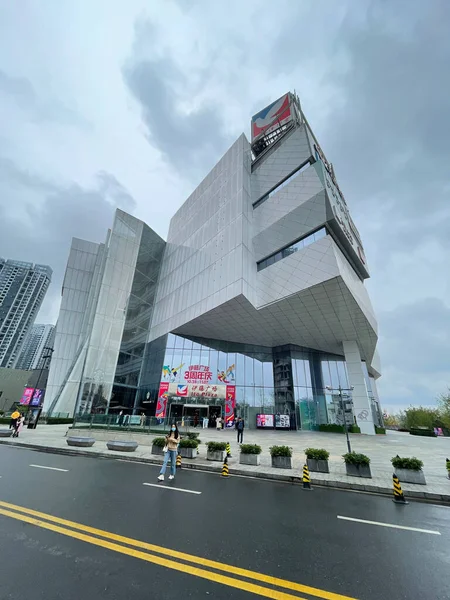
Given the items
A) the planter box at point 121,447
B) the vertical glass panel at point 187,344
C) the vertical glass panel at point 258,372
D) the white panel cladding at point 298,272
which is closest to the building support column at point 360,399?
the vertical glass panel at point 258,372

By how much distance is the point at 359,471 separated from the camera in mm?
10414

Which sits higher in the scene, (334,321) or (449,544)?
(334,321)

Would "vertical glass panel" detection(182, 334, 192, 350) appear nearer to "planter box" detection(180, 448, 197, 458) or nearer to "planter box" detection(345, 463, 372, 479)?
"planter box" detection(180, 448, 197, 458)

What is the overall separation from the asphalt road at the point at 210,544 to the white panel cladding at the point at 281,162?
32.4m

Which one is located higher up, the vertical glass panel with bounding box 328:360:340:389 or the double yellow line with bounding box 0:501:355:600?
the vertical glass panel with bounding box 328:360:340:389

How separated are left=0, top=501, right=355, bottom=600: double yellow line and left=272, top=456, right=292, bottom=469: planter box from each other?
8.66 m

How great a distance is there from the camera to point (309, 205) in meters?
26.9

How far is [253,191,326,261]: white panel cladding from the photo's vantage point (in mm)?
26203

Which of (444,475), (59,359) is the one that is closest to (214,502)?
(444,475)

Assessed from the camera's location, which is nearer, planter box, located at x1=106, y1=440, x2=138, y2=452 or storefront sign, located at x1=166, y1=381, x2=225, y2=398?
planter box, located at x1=106, y1=440, x2=138, y2=452

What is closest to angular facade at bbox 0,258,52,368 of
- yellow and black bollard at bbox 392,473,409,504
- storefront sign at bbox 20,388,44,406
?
storefront sign at bbox 20,388,44,406

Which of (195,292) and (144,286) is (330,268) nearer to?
(195,292)

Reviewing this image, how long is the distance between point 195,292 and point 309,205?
1683cm

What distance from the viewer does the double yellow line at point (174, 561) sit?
3396 millimetres
